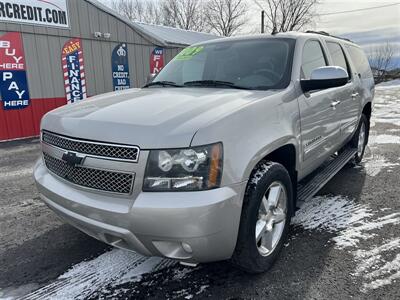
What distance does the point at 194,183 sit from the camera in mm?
2072

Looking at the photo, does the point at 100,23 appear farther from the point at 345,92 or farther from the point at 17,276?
the point at 17,276

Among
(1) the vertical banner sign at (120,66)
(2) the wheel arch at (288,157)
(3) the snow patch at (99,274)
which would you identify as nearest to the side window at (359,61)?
(2) the wheel arch at (288,157)

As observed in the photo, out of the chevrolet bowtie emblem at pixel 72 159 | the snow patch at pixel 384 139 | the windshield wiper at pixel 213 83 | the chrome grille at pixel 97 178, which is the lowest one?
the snow patch at pixel 384 139

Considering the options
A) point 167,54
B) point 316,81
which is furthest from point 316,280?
point 167,54

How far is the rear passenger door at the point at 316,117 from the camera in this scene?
311 cm

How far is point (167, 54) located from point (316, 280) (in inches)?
506

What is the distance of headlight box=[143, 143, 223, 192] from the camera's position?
2076mm

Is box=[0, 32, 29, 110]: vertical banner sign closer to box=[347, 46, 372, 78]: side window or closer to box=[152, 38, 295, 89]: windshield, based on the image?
box=[152, 38, 295, 89]: windshield

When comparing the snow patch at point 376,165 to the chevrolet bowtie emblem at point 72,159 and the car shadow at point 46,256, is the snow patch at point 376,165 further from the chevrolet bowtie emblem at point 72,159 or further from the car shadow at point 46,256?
the chevrolet bowtie emblem at point 72,159

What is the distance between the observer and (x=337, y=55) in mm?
4328

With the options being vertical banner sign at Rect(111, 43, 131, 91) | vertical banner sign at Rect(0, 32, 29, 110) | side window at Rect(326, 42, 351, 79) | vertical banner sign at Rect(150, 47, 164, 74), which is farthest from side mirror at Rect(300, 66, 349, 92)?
vertical banner sign at Rect(150, 47, 164, 74)

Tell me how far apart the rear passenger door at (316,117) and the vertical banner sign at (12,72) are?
8.33 metres

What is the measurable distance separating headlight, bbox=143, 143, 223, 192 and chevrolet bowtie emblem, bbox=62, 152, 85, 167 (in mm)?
554

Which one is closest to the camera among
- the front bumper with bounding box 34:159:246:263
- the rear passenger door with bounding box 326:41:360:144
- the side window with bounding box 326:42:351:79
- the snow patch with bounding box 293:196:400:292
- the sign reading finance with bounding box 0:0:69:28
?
the front bumper with bounding box 34:159:246:263
